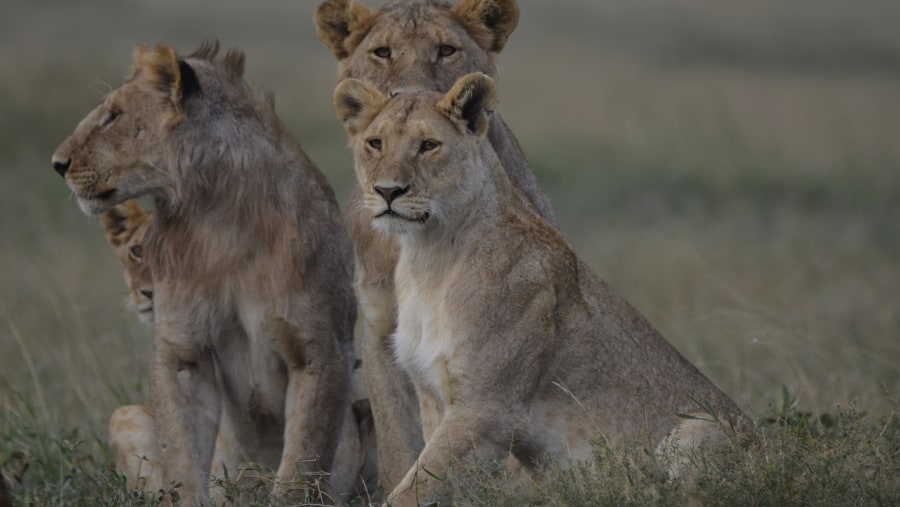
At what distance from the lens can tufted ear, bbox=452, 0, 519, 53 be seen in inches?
269

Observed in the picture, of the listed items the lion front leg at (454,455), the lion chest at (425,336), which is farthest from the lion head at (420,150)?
the lion front leg at (454,455)

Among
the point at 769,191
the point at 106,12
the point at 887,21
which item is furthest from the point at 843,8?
the point at 106,12

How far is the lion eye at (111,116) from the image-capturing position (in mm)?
6113

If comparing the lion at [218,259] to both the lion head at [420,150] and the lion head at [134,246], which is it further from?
the lion head at [420,150]

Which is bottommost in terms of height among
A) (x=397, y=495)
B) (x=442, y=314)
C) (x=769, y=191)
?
(x=769, y=191)

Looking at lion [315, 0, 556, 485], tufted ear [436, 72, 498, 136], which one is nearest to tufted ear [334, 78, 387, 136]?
tufted ear [436, 72, 498, 136]

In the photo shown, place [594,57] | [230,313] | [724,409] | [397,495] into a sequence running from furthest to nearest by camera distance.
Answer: [594,57] → [230,313] → [724,409] → [397,495]

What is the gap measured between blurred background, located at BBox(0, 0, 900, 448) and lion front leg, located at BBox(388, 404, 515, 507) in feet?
4.41

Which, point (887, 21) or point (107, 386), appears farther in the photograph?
point (887, 21)

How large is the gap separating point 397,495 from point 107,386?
369 cm

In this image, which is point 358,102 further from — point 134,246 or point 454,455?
point 134,246

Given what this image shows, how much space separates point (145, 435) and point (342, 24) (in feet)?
6.42

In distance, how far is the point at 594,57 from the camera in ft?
75.2

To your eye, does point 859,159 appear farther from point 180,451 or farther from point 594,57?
point 180,451
